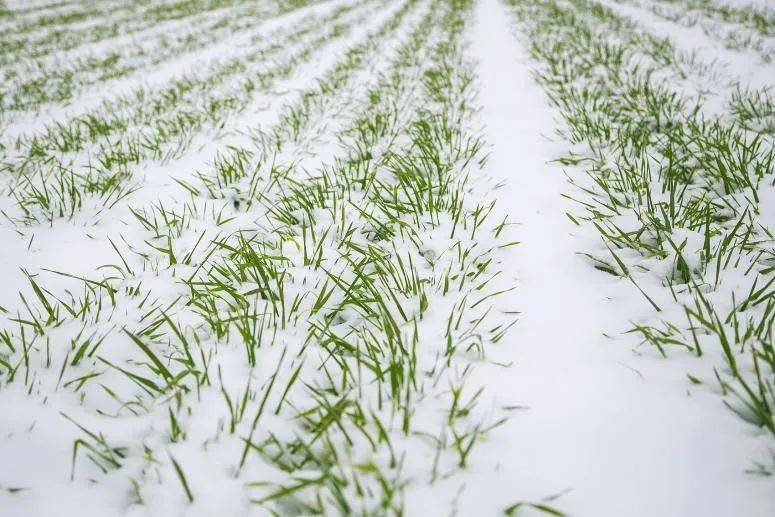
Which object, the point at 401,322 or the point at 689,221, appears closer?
the point at 401,322

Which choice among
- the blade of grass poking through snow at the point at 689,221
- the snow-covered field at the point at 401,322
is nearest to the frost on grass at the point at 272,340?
the snow-covered field at the point at 401,322

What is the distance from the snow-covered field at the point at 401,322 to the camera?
3.92ft

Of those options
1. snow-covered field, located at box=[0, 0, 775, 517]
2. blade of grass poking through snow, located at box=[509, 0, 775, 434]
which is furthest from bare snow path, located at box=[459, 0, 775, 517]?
blade of grass poking through snow, located at box=[509, 0, 775, 434]

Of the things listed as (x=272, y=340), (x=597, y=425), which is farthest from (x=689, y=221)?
(x=272, y=340)

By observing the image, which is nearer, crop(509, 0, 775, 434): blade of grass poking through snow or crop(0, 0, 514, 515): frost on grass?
crop(0, 0, 514, 515): frost on grass

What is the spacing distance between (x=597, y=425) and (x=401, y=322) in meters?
0.83

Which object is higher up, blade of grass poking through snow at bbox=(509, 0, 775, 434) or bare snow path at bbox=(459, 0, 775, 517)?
blade of grass poking through snow at bbox=(509, 0, 775, 434)

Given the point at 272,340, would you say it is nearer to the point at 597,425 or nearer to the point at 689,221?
the point at 597,425

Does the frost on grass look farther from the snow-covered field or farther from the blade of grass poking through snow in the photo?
the blade of grass poking through snow

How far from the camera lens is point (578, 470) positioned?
121 cm

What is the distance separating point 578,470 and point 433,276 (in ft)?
3.41

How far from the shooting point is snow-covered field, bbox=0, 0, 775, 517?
1.20 meters

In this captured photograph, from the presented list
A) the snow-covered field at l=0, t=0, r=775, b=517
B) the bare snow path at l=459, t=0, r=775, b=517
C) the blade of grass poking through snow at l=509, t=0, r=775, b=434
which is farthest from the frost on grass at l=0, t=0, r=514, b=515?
the blade of grass poking through snow at l=509, t=0, r=775, b=434

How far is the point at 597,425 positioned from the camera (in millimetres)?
1324
